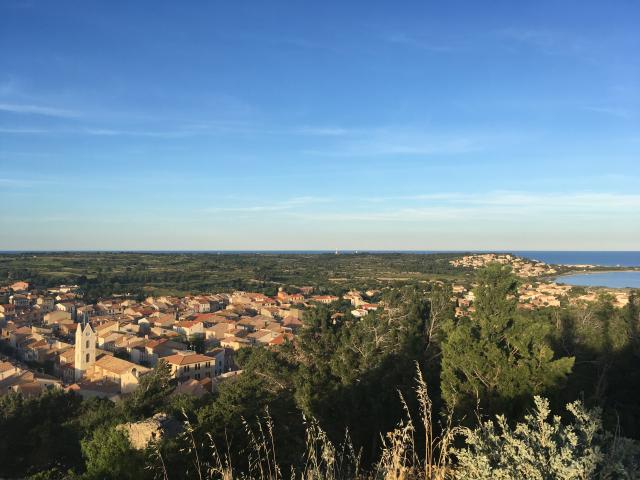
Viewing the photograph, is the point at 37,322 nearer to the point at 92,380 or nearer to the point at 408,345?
the point at 92,380

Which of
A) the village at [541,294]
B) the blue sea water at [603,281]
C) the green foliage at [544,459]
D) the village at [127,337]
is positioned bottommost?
the village at [127,337]

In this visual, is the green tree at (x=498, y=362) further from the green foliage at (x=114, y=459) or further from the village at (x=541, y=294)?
the green foliage at (x=114, y=459)

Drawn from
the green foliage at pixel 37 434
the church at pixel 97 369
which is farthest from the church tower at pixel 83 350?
the green foliage at pixel 37 434

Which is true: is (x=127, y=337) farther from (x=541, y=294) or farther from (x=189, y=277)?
(x=189, y=277)

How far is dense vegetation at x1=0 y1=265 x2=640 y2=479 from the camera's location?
302 centimetres

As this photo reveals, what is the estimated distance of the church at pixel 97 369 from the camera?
93.2 feet

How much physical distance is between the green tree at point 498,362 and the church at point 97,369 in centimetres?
2340

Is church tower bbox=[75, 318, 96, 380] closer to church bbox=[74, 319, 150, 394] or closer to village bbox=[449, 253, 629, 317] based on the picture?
church bbox=[74, 319, 150, 394]

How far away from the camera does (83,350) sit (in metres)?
32.1

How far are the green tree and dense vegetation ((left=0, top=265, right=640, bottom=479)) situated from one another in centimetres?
3

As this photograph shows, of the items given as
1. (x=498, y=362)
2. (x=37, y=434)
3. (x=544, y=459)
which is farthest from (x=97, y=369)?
(x=544, y=459)

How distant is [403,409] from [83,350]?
28403 mm

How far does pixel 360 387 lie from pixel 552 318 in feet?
41.0

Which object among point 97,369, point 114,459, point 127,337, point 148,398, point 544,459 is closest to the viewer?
point 544,459
